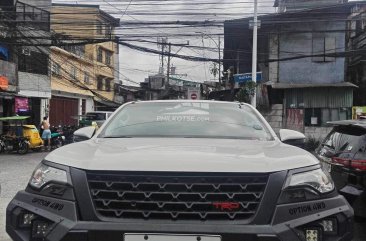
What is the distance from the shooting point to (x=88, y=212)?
289 cm

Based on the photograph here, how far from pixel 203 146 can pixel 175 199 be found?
2.20 feet

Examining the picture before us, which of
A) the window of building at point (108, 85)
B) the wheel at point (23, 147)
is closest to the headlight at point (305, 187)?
the wheel at point (23, 147)

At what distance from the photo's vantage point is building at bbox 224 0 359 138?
1025 inches

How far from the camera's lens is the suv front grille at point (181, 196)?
2865 mm

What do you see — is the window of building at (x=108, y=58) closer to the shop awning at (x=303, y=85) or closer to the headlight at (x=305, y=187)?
the shop awning at (x=303, y=85)

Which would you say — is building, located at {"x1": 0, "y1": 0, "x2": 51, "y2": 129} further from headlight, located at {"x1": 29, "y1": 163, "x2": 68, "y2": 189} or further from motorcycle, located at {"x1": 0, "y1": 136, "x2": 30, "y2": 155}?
headlight, located at {"x1": 29, "y1": 163, "x2": 68, "y2": 189}

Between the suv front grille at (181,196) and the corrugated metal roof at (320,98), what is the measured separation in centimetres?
2429

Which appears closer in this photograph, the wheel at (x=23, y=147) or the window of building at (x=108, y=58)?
the wheel at (x=23, y=147)

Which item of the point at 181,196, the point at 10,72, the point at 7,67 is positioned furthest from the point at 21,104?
the point at 181,196

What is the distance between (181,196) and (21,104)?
25.7 m

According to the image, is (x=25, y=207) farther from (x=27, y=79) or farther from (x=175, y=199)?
(x=27, y=79)

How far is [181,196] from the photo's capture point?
2.88 m

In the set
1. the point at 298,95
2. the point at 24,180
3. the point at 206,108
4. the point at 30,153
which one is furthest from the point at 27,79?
the point at 206,108

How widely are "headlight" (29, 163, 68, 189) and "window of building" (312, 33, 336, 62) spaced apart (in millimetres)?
25165
